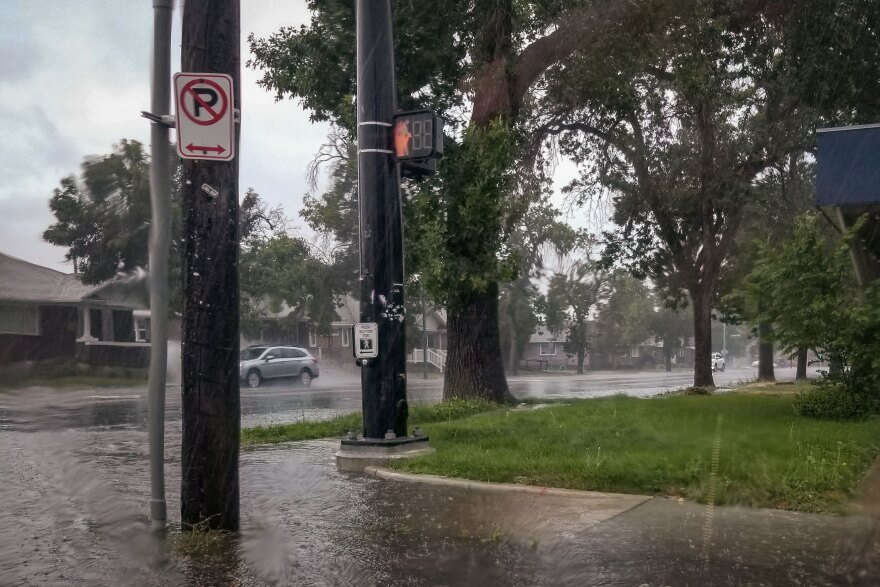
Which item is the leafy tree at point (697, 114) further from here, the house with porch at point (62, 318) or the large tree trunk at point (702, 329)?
the house with porch at point (62, 318)

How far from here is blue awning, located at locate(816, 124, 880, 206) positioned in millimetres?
12383

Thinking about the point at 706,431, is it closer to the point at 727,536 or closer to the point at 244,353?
the point at 727,536

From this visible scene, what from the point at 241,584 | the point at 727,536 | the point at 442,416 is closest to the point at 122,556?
the point at 241,584

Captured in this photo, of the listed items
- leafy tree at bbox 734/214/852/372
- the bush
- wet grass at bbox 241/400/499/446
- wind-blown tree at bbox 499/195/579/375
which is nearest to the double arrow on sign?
wet grass at bbox 241/400/499/446

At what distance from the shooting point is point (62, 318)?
62.5ft

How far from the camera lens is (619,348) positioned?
283ft

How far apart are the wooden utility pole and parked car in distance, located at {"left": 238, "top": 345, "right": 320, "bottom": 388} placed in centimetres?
2491

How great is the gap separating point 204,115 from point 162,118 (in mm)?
414

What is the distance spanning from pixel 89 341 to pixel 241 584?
16.6m

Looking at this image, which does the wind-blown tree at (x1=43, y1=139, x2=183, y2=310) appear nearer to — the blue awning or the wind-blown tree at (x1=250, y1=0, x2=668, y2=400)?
the wind-blown tree at (x1=250, y1=0, x2=668, y2=400)

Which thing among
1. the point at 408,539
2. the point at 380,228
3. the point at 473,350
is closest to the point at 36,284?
the point at 473,350

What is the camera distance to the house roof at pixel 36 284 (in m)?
14.7

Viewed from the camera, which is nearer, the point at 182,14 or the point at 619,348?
the point at 182,14

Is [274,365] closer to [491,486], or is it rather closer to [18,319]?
[18,319]
